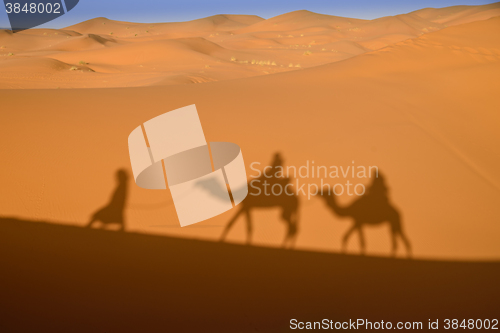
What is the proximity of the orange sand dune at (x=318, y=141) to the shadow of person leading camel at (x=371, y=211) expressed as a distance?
0.29 ft

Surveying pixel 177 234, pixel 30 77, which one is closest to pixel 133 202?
pixel 177 234

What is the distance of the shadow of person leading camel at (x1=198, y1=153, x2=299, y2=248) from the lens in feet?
12.1

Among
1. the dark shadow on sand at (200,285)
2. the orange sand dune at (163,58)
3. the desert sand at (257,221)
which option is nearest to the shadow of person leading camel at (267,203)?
the desert sand at (257,221)

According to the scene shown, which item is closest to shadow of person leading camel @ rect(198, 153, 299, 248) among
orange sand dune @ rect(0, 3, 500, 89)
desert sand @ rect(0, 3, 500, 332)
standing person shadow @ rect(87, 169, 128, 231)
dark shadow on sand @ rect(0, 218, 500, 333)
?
desert sand @ rect(0, 3, 500, 332)

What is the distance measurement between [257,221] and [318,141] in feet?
6.38

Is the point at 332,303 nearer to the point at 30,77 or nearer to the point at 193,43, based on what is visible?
the point at 30,77

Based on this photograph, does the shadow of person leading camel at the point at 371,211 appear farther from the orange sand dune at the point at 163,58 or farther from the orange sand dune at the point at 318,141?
the orange sand dune at the point at 163,58

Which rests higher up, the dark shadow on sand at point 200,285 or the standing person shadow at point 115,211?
the standing person shadow at point 115,211

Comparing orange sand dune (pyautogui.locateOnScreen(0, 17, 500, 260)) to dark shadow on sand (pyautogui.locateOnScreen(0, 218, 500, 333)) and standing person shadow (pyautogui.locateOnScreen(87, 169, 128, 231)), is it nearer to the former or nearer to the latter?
standing person shadow (pyautogui.locateOnScreen(87, 169, 128, 231))

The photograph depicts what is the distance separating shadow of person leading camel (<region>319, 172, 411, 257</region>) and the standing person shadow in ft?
8.32

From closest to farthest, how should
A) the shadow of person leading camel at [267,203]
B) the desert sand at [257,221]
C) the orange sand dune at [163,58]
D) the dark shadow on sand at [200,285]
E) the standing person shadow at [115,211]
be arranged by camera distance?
the dark shadow on sand at [200,285] → the desert sand at [257,221] → the standing person shadow at [115,211] → the shadow of person leading camel at [267,203] → the orange sand dune at [163,58]

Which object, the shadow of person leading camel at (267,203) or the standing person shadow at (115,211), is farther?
the shadow of person leading camel at (267,203)

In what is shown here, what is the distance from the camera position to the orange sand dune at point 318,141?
3.71m

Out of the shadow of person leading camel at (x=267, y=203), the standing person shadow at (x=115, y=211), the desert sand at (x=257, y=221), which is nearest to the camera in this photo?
the desert sand at (x=257, y=221)
